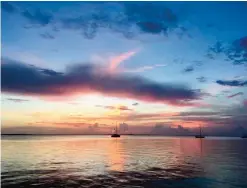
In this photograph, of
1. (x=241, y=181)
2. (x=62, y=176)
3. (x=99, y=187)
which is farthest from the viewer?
(x=62, y=176)

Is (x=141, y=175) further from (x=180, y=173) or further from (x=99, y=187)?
(x=99, y=187)

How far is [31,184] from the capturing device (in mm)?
34500

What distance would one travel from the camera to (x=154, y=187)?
3338 cm

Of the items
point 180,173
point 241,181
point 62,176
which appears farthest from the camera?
point 180,173

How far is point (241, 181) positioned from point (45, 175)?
3006 cm

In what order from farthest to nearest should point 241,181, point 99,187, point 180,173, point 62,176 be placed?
1. point 180,173
2. point 62,176
3. point 241,181
4. point 99,187

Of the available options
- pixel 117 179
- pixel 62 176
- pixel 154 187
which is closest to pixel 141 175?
pixel 117 179

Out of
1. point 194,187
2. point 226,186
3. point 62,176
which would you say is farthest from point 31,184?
point 226,186

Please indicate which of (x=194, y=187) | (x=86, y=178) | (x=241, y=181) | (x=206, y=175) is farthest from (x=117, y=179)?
(x=241, y=181)

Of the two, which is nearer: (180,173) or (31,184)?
(31,184)

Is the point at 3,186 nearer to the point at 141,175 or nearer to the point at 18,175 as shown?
the point at 18,175

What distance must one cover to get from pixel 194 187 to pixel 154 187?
529 cm

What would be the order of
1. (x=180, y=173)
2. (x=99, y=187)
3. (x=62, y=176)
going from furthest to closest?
1. (x=180, y=173)
2. (x=62, y=176)
3. (x=99, y=187)

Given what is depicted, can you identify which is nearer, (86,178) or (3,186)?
(3,186)
